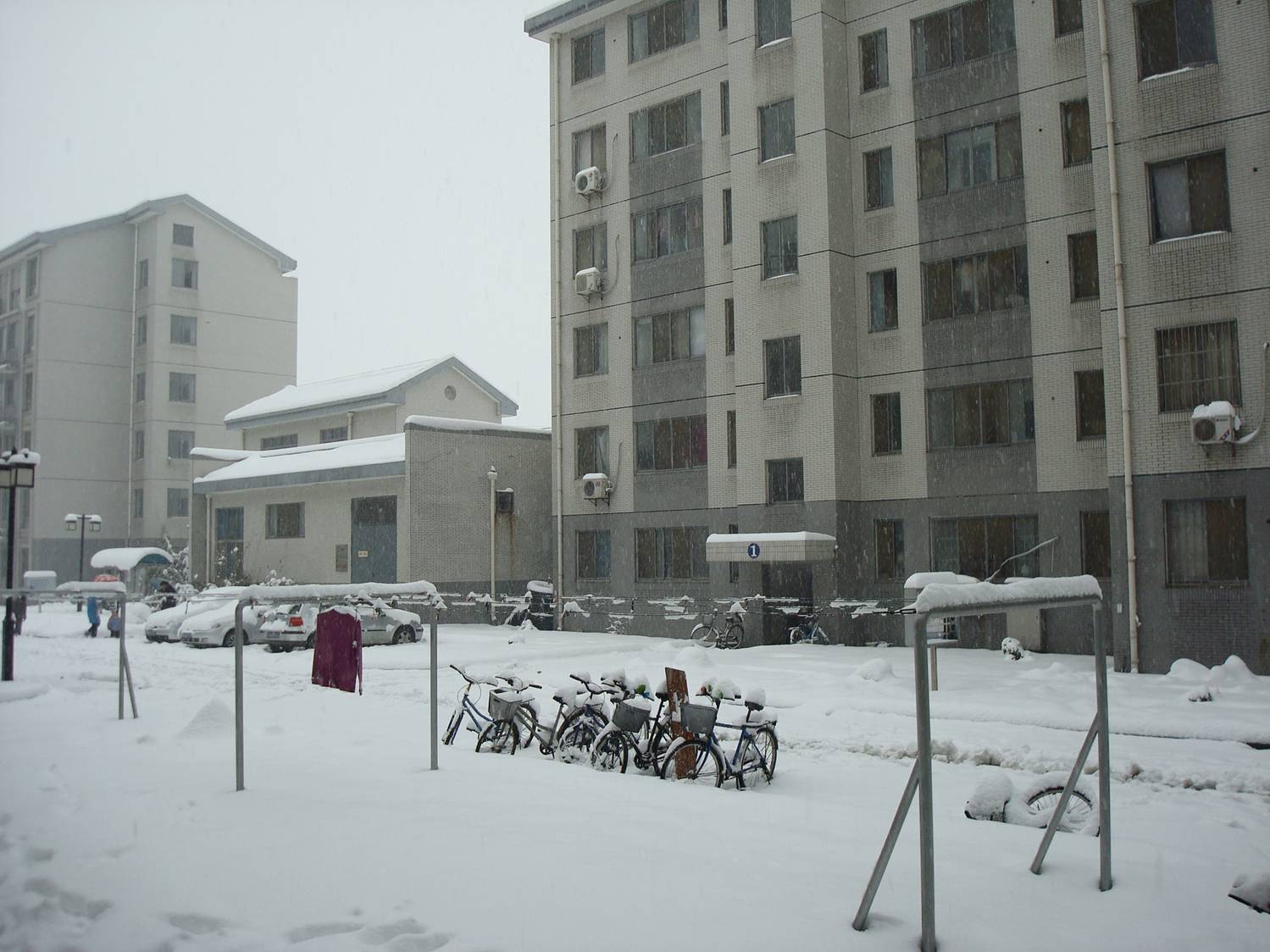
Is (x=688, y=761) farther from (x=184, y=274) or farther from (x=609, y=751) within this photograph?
(x=184, y=274)

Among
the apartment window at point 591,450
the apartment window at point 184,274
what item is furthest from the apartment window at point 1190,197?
the apartment window at point 184,274

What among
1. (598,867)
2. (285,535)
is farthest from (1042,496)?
(285,535)

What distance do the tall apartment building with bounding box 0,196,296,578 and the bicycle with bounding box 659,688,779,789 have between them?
50.1m

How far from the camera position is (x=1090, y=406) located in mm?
23641

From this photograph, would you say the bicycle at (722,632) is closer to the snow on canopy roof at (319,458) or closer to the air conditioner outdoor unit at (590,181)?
the snow on canopy roof at (319,458)

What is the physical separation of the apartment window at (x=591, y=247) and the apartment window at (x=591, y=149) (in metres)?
1.88

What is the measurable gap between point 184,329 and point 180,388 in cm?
308

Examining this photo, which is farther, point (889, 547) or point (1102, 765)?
point (889, 547)

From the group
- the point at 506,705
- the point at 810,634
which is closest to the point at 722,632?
the point at 810,634

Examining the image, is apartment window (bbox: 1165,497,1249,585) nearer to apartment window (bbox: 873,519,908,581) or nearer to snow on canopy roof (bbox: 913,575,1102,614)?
apartment window (bbox: 873,519,908,581)

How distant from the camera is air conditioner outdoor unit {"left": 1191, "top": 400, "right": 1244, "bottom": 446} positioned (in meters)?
18.6

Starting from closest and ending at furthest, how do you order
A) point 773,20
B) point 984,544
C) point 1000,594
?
point 1000,594 → point 984,544 → point 773,20

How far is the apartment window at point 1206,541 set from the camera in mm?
18969

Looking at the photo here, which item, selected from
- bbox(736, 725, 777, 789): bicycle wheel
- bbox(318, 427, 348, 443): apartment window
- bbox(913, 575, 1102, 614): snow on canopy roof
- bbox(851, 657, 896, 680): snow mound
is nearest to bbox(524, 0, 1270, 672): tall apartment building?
bbox(851, 657, 896, 680): snow mound
